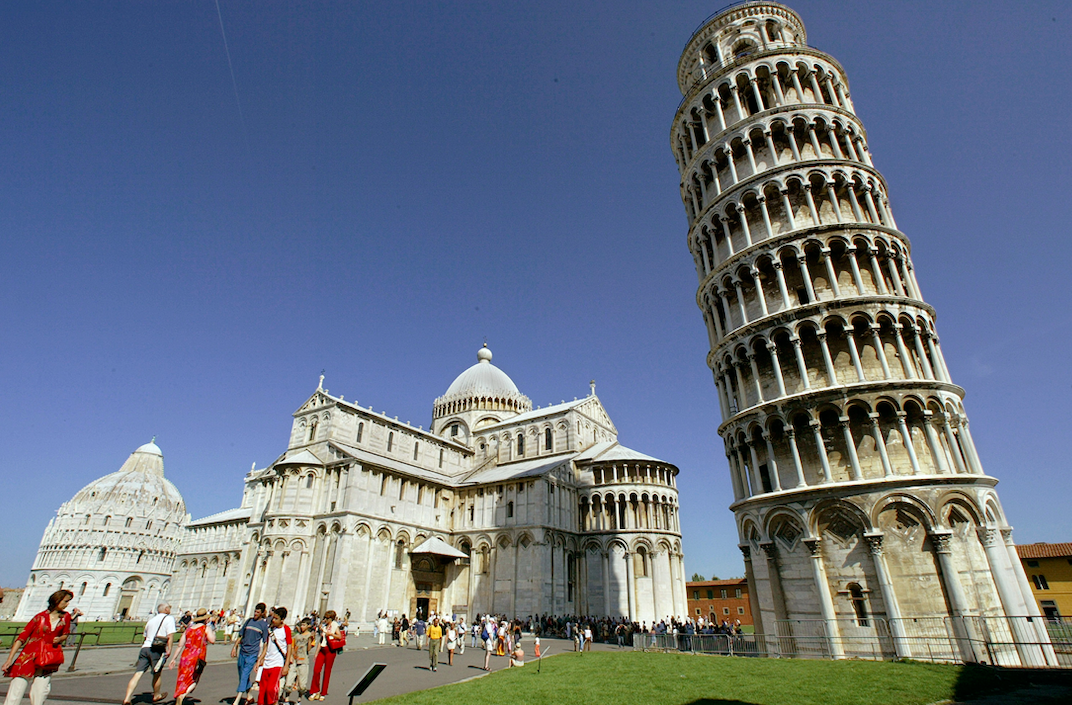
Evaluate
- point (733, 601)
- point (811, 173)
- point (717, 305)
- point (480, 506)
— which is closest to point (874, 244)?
point (811, 173)

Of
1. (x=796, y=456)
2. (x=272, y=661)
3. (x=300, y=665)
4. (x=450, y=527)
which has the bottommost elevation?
(x=300, y=665)

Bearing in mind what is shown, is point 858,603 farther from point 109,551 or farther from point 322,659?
point 109,551

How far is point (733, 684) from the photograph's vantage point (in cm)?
1203

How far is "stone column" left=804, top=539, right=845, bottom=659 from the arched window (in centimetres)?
59

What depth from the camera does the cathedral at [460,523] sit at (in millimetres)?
33312

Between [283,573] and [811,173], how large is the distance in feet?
118

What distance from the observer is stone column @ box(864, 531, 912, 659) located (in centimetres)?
1493

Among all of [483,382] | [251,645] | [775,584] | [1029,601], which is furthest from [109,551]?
[1029,601]

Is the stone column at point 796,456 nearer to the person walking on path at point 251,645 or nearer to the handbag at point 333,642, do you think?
the handbag at point 333,642

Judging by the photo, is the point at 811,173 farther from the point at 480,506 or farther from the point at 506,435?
the point at 506,435

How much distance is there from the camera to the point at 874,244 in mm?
20156

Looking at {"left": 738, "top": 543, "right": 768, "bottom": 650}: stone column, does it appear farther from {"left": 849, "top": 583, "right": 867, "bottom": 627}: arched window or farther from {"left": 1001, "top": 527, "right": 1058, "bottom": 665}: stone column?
{"left": 1001, "top": 527, "right": 1058, "bottom": 665}: stone column

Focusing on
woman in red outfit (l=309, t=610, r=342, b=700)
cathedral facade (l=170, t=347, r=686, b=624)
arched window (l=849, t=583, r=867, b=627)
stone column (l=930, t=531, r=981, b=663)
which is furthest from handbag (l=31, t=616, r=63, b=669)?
cathedral facade (l=170, t=347, r=686, b=624)

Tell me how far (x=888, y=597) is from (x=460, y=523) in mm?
30074
